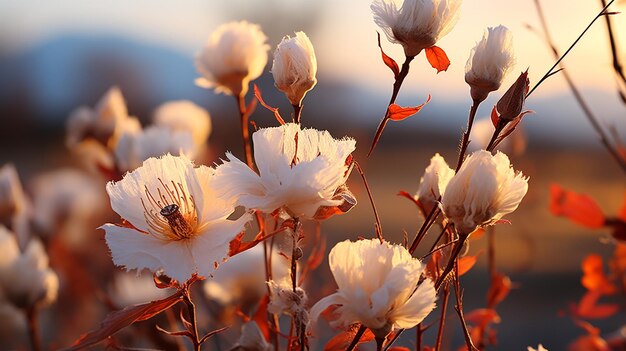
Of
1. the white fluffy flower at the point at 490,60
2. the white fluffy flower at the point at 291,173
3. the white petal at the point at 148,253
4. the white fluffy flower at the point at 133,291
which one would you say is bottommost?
the white fluffy flower at the point at 133,291

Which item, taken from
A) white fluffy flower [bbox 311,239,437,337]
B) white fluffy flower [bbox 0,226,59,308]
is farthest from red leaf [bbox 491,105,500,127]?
white fluffy flower [bbox 0,226,59,308]

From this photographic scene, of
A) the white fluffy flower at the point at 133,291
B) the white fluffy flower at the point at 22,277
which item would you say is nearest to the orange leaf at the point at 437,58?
the white fluffy flower at the point at 22,277

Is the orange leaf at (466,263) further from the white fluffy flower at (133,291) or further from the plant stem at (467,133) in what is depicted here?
the white fluffy flower at (133,291)

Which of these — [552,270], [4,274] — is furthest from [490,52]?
[552,270]

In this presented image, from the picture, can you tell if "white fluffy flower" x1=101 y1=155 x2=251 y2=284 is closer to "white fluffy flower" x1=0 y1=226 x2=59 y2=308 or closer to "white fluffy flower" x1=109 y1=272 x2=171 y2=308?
"white fluffy flower" x1=0 y1=226 x2=59 y2=308

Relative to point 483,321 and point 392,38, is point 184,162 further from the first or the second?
point 483,321
